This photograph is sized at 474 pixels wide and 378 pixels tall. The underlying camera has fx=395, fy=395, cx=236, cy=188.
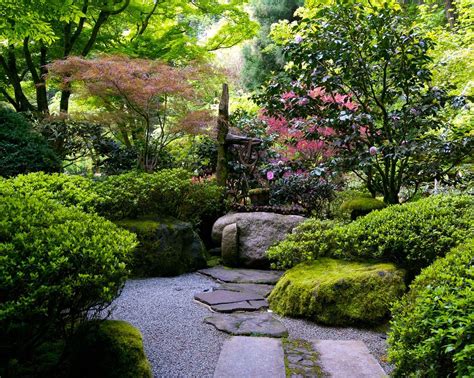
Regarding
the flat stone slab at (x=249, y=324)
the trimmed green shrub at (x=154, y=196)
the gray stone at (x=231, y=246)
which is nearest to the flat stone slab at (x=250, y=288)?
the flat stone slab at (x=249, y=324)

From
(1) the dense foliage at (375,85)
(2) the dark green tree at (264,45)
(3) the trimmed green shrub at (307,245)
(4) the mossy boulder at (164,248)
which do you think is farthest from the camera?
(2) the dark green tree at (264,45)

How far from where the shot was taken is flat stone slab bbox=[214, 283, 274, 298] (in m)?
4.17

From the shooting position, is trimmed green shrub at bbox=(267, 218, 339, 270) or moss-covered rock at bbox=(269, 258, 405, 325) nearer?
moss-covered rock at bbox=(269, 258, 405, 325)

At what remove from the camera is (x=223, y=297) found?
3875mm

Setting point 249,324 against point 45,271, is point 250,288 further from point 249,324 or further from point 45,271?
point 45,271

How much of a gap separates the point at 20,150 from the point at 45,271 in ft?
15.4

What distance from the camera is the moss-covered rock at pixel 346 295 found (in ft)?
10.6

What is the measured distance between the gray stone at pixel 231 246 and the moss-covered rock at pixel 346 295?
1890mm

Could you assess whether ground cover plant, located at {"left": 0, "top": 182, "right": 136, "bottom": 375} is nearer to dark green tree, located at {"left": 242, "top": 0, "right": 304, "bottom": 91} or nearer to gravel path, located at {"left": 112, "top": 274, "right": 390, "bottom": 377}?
gravel path, located at {"left": 112, "top": 274, "right": 390, "bottom": 377}

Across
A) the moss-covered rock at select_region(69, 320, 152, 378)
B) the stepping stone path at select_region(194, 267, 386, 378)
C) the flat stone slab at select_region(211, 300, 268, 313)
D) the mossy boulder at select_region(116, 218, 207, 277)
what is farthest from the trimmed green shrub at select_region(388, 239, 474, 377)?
the mossy boulder at select_region(116, 218, 207, 277)

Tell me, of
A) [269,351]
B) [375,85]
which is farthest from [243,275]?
[375,85]

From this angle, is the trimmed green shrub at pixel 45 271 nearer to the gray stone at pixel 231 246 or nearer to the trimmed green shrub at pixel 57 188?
the trimmed green shrub at pixel 57 188

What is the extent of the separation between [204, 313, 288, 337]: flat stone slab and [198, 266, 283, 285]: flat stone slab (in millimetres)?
1242

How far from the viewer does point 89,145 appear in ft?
27.3
